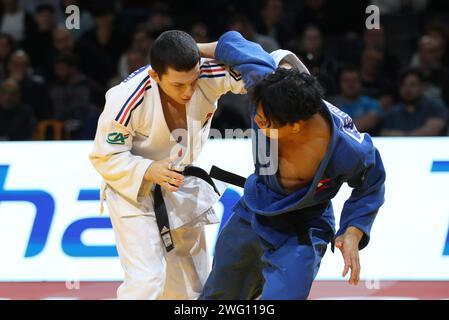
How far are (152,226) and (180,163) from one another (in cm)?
35

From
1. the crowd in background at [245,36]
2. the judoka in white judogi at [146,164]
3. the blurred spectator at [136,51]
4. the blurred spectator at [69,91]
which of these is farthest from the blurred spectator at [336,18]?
the judoka in white judogi at [146,164]

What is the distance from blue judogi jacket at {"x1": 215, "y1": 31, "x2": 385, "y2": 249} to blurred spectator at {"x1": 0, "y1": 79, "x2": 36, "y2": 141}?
4240 millimetres

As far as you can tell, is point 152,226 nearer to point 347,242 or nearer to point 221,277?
point 221,277


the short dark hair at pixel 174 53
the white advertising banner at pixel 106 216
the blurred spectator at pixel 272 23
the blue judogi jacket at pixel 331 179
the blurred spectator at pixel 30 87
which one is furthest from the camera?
the blurred spectator at pixel 272 23

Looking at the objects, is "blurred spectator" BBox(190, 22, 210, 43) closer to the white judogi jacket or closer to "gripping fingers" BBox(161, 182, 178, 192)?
the white judogi jacket

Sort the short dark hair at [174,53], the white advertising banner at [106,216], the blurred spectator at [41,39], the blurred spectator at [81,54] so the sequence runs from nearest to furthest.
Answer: the short dark hair at [174,53]
the white advertising banner at [106,216]
the blurred spectator at [81,54]
the blurred spectator at [41,39]

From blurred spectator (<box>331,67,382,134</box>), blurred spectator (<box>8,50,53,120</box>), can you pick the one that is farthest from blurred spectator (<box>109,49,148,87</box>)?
blurred spectator (<box>331,67,382,134</box>)

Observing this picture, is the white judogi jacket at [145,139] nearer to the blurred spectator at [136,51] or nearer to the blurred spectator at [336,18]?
the blurred spectator at [136,51]

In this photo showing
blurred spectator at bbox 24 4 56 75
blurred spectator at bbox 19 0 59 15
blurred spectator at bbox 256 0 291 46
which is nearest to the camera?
blurred spectator at bbox 256 0 291 46

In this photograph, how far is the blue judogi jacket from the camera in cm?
374

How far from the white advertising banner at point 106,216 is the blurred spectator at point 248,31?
265cm

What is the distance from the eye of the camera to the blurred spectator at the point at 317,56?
7.30m

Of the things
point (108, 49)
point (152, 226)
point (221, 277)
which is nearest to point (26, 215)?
point (152, 226)

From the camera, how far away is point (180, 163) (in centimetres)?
436
